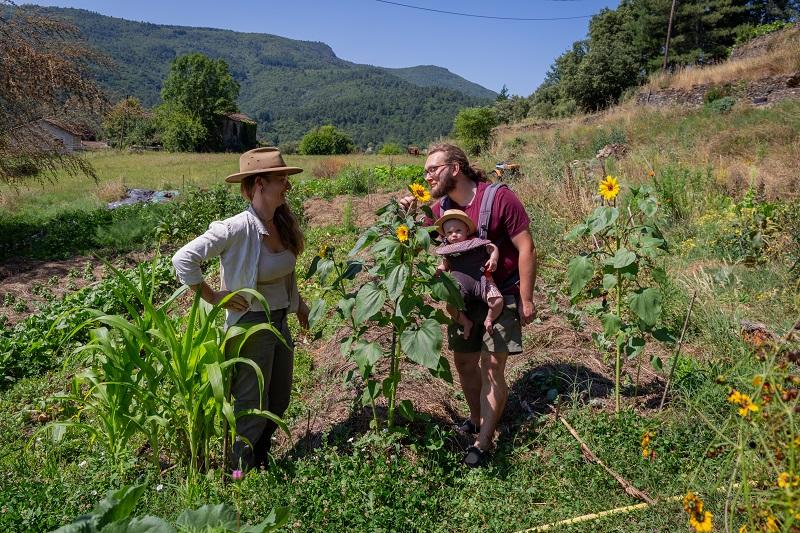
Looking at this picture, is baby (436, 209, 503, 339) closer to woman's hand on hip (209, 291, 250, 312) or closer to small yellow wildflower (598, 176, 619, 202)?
small yellow wildflower (598, 176, 619, 202)

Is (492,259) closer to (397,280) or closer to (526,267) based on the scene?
(526,267)

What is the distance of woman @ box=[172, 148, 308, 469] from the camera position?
2.60 m

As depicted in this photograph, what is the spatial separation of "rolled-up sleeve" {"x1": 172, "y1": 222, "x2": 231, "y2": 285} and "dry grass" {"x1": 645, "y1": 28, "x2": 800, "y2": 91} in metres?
17.0

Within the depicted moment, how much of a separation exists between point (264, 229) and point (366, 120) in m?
153

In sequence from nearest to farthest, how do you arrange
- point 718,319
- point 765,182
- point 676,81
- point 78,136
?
point 718,319, point 765,182, point 78,136, point 676,81

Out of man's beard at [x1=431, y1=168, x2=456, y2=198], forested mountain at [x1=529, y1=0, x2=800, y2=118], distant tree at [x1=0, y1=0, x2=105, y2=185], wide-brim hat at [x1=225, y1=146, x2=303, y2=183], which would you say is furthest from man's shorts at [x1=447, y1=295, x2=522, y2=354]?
forested mountain at [x1=529, y1=0, x2=800, y2=118]

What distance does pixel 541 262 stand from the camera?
5.95 metres

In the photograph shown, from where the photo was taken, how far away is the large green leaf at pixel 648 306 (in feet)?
8.73

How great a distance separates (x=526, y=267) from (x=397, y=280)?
66 cm

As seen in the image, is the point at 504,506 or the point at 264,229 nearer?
the point at 504,506

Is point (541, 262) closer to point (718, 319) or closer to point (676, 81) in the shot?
point (718, 319)

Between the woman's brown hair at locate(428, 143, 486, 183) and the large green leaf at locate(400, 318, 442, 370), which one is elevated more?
the woman's brown hair at locate(428, 143, 486, 183)

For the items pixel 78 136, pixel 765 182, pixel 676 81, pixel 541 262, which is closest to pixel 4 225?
pixel 78 136

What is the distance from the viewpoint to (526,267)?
2.66m
